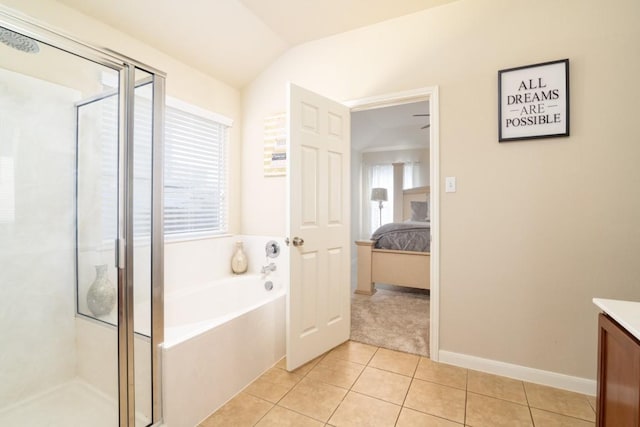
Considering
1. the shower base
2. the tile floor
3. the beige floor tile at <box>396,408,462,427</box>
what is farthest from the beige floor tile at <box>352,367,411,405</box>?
the shower base

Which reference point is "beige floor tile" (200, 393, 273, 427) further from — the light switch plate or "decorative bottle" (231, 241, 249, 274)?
the light switch plate

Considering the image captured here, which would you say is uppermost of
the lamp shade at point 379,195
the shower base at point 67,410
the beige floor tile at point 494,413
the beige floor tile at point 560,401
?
the lamp shade at point 379,195

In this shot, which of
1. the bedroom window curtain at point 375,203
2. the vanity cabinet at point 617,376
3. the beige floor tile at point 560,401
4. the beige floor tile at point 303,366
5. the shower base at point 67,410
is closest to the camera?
the vanity cabinet at point 617,376

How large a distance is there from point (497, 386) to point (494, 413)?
Answer: 31 centimetres

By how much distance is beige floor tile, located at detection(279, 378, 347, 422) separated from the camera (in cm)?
170

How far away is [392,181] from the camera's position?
6594mm

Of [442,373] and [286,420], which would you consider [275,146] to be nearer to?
[286,420]

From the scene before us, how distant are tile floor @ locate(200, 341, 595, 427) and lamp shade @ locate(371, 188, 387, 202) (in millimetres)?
4471

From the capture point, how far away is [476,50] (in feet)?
6.93

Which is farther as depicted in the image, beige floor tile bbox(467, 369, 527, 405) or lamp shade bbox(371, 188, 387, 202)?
lamp shade bbox(371, 188, 387, 202)

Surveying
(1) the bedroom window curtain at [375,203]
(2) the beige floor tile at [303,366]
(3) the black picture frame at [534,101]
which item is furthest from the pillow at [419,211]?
(2) the beige floor tile at [303,366]

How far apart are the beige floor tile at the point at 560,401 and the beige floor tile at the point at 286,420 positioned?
130 centimetres

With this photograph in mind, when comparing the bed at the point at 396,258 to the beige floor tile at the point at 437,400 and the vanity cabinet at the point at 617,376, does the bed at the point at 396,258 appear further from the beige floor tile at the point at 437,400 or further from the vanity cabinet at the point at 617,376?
the vanity cabinet at the point at 617,376

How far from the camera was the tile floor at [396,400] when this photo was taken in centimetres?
162
